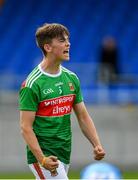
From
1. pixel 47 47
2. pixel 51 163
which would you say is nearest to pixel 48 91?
pixel 47 47

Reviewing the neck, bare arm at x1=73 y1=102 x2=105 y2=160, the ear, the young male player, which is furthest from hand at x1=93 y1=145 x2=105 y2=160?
the ear

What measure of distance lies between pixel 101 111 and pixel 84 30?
3825 mm

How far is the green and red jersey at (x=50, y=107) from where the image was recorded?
7668mm

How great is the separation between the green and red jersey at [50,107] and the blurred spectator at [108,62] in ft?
29.7

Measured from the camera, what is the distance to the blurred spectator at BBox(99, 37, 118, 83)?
16938mm

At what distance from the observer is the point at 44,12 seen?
2011cm

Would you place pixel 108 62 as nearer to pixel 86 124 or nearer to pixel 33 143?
pixel 86 124

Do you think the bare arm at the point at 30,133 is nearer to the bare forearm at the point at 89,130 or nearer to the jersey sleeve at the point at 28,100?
the jersey sleeve at the point at 28,100

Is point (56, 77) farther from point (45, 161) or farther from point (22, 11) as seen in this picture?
point (22, 11)

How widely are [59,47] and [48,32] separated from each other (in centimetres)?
18

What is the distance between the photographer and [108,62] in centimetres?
1748

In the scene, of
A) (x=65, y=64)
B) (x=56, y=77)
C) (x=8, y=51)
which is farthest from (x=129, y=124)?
(x=56, y=77)

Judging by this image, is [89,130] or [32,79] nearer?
[32,79]

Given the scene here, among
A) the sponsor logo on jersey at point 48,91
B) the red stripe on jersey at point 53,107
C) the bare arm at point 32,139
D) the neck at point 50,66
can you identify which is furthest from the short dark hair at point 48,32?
the bare arm at point 32,139
